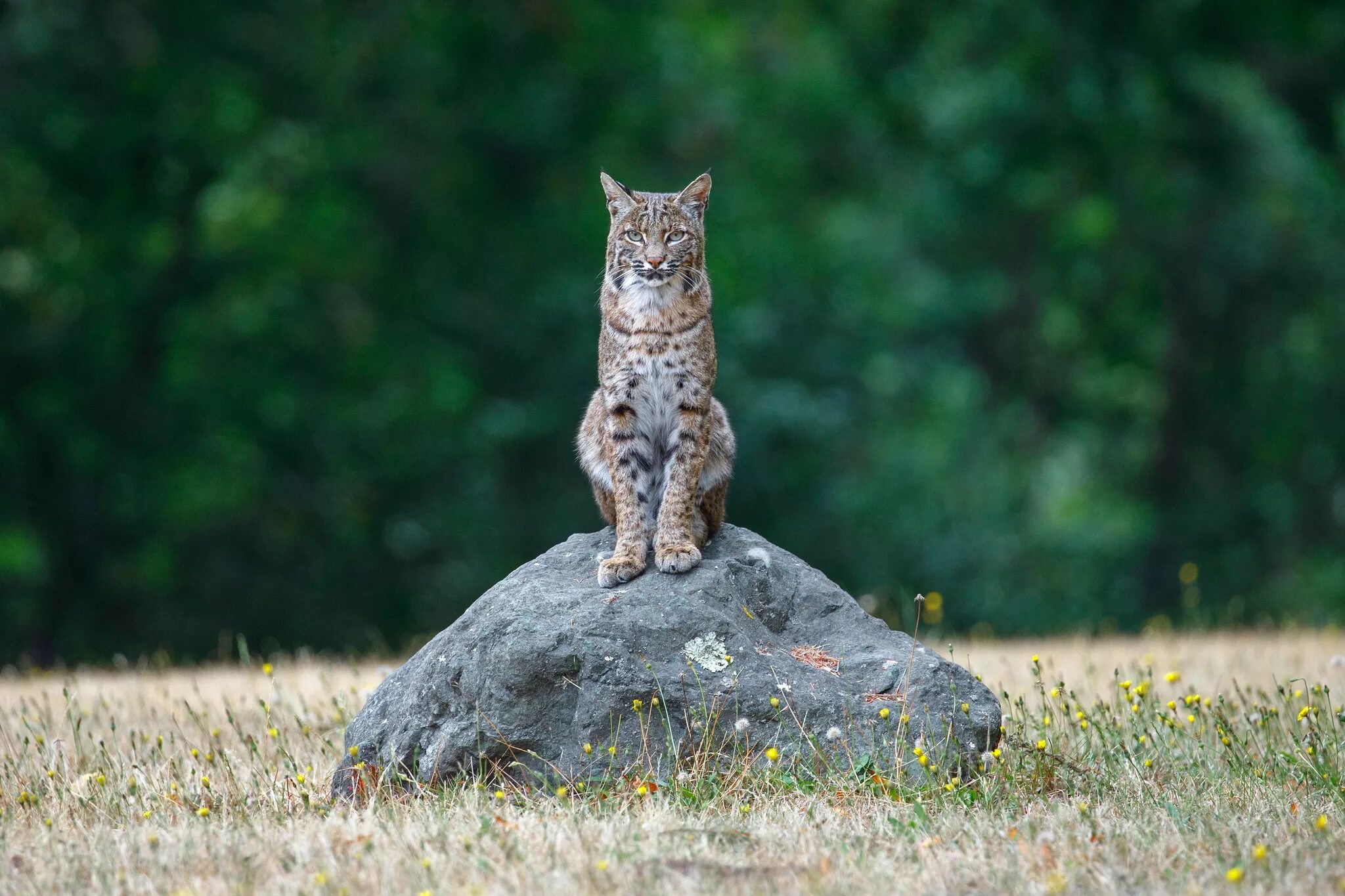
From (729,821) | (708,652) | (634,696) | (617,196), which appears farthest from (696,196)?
(729,821)

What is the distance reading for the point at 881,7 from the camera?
18.9 metres

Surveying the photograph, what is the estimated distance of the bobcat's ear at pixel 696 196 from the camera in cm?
648

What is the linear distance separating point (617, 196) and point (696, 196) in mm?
371

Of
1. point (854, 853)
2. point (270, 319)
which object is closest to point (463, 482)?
point (270, 319)

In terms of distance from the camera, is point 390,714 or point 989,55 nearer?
point 390,714

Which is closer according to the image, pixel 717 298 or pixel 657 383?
pixel 657 383

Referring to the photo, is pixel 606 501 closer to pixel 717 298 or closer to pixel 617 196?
pixel 617 196

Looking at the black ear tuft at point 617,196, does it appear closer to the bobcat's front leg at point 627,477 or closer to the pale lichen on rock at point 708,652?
the bobcat's front leg at point 627,477

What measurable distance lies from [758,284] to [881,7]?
503cm

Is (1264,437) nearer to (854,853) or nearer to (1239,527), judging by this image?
(1239,527)

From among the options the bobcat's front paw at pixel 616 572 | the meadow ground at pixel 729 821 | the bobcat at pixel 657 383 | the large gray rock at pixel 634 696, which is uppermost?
the bobcat at pixel 657 383

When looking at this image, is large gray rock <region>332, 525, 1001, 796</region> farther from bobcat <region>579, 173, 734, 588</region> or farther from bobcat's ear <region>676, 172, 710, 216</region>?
bobcat's ear <region>676, 172, 710, 216</region>

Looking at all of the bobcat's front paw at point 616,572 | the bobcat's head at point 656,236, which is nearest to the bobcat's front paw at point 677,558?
the bobcat's front paw at point 616,572

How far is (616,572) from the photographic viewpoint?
5805 millimetres
